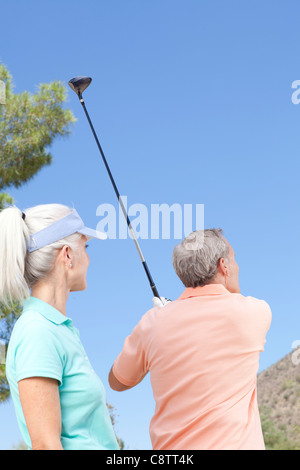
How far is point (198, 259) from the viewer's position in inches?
81.7

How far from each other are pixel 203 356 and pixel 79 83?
2.20m

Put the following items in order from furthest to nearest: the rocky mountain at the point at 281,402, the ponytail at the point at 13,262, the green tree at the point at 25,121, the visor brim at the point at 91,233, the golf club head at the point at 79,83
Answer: the rocky mountain at the point at 281,402 → the green tree at the point at 25,121 → the golf club head at the point at 79,83 → the visor brim at the point at 91,233 → the ponytail at the point at 13,262

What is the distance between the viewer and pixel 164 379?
6.41 feet

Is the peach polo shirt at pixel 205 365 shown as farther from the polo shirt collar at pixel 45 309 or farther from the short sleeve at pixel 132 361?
the polo shirt collar at pixel 45 309

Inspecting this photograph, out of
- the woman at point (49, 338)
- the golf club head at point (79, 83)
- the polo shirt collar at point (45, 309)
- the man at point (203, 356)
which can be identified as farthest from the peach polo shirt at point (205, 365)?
the golf club head at point (79, 83)

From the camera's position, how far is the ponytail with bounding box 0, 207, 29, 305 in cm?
160

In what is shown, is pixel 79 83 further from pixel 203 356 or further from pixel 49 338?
pixel 49 338

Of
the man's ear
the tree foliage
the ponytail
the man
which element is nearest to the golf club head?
the man

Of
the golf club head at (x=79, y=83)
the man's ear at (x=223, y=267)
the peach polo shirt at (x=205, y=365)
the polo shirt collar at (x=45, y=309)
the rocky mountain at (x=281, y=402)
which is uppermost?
the golf club head at (x=79, y=83)

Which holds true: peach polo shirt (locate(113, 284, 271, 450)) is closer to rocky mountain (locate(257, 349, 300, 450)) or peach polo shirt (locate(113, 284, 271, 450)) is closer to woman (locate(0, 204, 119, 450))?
woman (locate(0, 204, 119, 450))

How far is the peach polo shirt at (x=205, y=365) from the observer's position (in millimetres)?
1838

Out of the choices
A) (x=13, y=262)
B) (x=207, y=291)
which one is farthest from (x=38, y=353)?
(x=207, y=291)

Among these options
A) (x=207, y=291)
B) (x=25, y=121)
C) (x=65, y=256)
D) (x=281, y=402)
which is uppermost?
(x=25, y=121)
